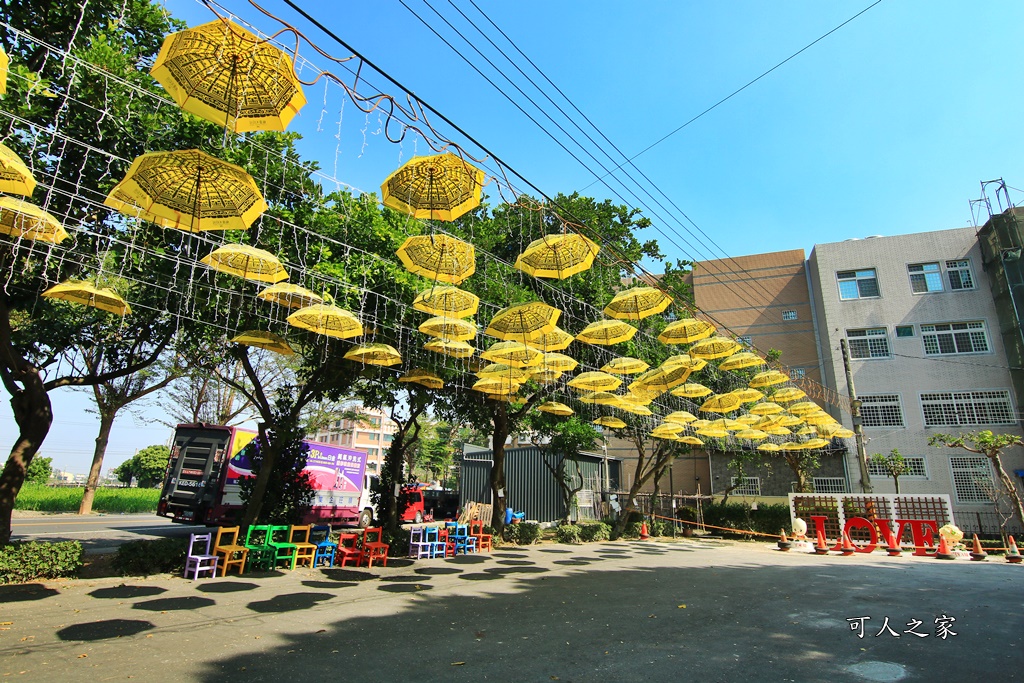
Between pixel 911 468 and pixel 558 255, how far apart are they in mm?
29615

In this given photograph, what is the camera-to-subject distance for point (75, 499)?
27.6 meters

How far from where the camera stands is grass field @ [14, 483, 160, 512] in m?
26.3

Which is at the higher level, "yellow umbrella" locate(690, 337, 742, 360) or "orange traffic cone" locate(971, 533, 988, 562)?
→ "yellow umbrella" locate(690, 337, 742, 360)

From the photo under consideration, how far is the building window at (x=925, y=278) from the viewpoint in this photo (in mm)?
29922

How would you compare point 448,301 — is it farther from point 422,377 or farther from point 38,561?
point 38,561

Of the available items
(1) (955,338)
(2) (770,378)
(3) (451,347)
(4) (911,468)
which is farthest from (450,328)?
(1) (955,338)

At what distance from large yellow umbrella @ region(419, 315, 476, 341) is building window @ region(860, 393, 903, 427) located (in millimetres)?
27347

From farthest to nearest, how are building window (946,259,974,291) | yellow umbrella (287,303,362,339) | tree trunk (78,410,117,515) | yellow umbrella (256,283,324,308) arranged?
building window (946,259,974,291)
tree trunk (78,410,117,515)
yellow umbrella (287,303,362,339)
yellow umbrella (256,283,324,308)

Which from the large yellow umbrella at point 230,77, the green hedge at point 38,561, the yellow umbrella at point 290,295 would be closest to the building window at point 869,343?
the yellow umbrella at point 290,295

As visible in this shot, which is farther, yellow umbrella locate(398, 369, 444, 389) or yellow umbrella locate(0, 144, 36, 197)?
yellow umbrella locate(398, 369, 444, 389)

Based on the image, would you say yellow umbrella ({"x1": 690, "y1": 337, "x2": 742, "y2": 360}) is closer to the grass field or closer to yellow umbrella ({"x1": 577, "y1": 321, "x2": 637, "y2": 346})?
yellow umbrella ({"x1": 577, "y1": 321, "x2": 637, "y2": 346})

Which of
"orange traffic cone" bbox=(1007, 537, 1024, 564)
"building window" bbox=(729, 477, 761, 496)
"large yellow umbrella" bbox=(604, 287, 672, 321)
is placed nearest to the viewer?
"large yellow umbrella" bbox=(604, 287, 672, 321)

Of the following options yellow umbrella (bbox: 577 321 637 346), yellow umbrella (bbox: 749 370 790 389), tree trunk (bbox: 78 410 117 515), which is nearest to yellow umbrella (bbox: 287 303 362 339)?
yellow umbrella (bbox: 577 321 637 346)

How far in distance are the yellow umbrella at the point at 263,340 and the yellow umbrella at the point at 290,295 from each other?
33.7 inches
